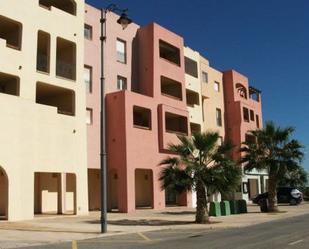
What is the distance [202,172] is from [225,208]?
24.6 ft

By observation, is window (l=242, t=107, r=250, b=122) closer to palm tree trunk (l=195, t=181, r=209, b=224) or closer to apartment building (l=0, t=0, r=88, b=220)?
apartment building (l=0, t=0, r=88, b=220)

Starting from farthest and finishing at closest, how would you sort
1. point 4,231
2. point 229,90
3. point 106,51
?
1. point 229,90
2. point 106,51
3. point 4,231

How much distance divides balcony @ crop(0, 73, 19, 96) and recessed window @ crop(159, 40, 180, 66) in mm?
17201

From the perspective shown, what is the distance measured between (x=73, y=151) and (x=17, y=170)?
4994 mm

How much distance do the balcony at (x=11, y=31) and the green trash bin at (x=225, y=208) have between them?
50.7ft

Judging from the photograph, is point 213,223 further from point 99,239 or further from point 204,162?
point 99,239

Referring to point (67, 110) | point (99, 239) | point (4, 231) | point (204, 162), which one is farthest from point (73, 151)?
point (99, 239)

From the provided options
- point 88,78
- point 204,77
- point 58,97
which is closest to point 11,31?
point 58,97

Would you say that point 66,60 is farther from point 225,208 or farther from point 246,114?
point 246,114

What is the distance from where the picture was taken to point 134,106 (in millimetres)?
37781

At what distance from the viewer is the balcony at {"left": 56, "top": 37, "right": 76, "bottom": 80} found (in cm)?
3231

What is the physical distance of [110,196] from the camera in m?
39.8

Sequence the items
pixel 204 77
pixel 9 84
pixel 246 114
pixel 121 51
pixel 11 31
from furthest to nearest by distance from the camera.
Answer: pixel 246 114 → pixel 204 77 → pixel 121 51 → pixel 11 31 → pixel 9 84

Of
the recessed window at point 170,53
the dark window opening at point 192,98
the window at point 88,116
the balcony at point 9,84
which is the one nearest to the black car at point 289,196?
the dark window opening at point 192,98
